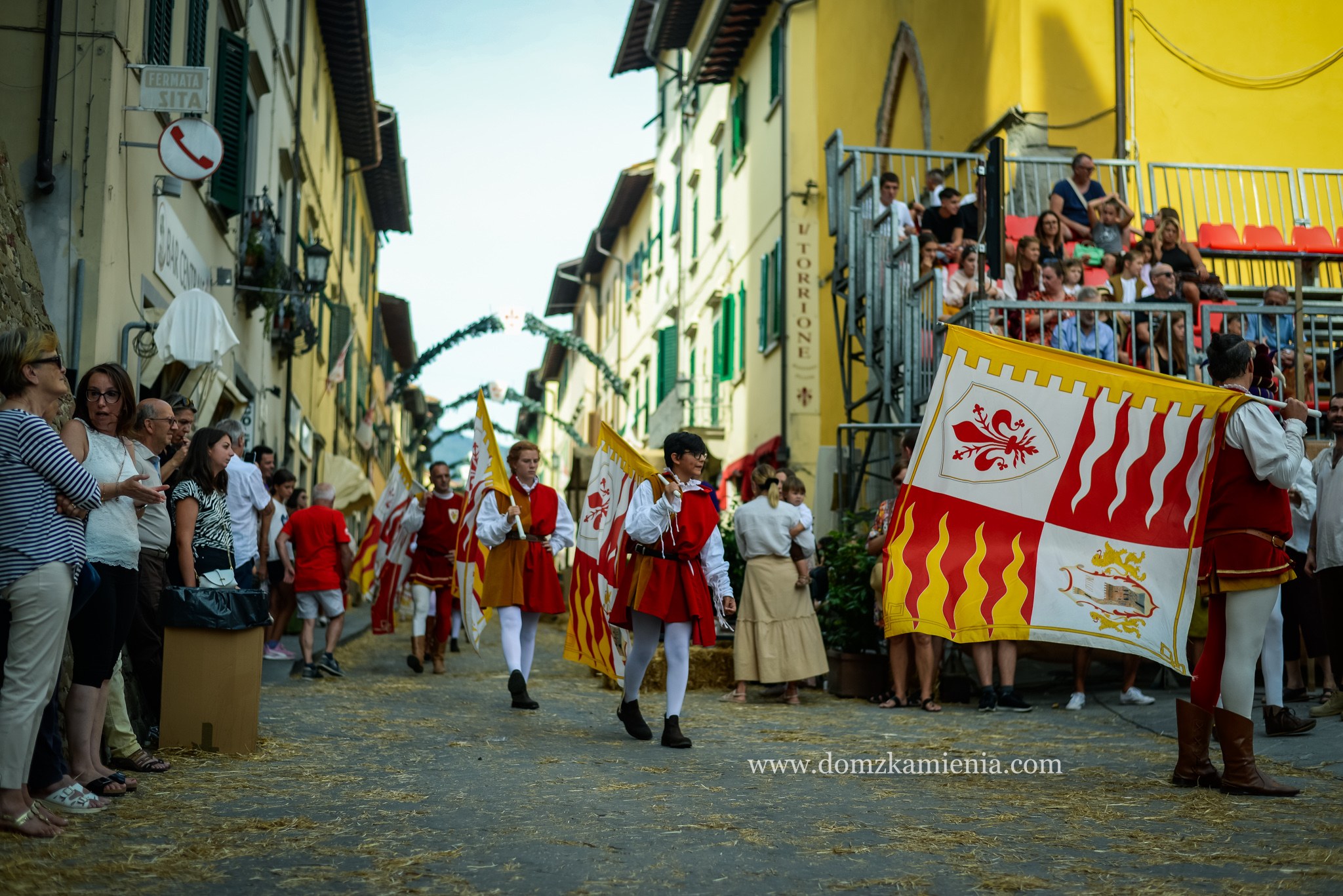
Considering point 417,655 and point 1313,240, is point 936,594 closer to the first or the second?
point 417,655

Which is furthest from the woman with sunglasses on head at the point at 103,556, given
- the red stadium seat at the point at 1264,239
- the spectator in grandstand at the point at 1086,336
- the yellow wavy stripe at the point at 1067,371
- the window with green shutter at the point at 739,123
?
the window with green shutter at the point at 739,123

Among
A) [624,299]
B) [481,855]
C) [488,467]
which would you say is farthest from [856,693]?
[624,299]

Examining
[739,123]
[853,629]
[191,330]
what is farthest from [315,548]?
[739,123]

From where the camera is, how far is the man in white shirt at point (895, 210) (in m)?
14.9

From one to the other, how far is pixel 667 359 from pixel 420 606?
69.8 ft

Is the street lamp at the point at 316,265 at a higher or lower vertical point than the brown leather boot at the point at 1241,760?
higher

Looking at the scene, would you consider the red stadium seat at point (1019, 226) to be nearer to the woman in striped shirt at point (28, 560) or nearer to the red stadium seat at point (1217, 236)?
the red stadium seat at point (1217, 236)

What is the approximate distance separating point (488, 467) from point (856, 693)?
358 cm

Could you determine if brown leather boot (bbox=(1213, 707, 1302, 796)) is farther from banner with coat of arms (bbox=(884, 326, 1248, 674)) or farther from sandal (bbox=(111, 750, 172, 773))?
sandal (bbox=(111, 750, 172, 773))

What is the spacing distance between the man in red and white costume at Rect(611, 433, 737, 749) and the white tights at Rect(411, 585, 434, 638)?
17.4 ft

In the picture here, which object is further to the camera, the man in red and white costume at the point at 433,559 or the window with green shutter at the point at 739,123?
the window with green shutter at the point at 739,123

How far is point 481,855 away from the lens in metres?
4.92

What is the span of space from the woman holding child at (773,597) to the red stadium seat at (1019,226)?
540 centimetres

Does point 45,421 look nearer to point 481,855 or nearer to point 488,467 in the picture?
point 481,855
